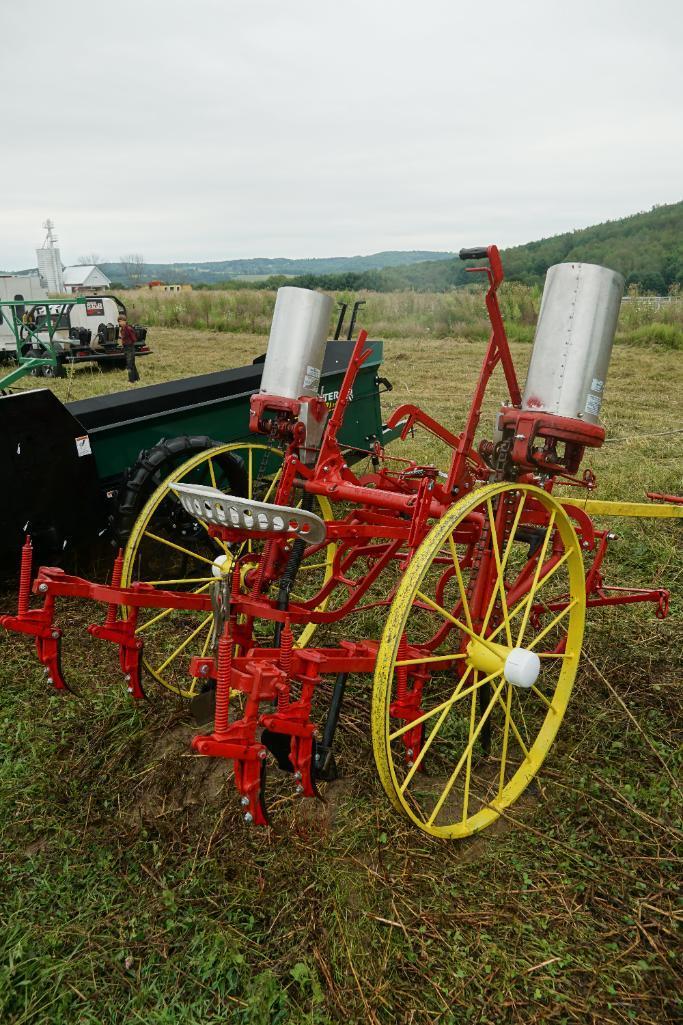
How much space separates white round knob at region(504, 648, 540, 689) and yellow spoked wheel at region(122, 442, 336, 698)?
1.21 metres

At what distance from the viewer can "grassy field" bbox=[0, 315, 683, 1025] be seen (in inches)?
80.1

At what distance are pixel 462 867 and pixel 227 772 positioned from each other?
0.94 m

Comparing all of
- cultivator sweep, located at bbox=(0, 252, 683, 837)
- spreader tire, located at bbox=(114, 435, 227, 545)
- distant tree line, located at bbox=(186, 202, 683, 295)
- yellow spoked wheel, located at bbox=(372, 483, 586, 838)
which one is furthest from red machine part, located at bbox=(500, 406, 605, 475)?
distant tree line, located at bbox=(186, 202, 683, 295)

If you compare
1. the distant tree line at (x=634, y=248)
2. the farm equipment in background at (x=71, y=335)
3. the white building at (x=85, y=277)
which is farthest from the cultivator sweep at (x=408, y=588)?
the white building at (x=85, y=277)

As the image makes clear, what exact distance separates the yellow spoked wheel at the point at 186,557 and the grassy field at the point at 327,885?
281 mm

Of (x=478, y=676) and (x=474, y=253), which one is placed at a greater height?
(x=474, y=253)

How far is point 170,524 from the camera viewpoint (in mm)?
3883

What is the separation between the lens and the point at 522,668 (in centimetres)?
233

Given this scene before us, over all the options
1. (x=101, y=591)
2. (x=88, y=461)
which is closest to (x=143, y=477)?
(x=88, y=461)

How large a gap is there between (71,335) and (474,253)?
12.0 m

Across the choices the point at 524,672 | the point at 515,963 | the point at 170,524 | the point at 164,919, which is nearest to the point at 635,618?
the point at 524,672

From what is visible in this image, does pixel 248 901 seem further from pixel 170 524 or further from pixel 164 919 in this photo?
pixel 170 524

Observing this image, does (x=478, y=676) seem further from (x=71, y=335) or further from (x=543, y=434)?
(x=71, y=335)

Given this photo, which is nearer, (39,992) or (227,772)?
(39,992)
